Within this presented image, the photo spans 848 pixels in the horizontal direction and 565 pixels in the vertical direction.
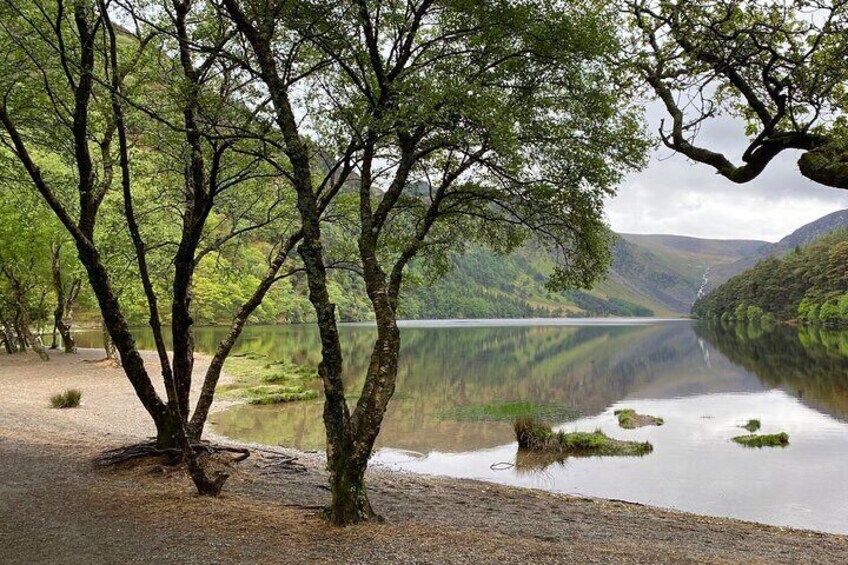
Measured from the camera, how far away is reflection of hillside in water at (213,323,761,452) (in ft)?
83.3

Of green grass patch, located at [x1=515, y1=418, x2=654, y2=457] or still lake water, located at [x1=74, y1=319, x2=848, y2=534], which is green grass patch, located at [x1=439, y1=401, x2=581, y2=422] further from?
green grass patch, located at [x1=515, y1=418, x2=654, y2=457]

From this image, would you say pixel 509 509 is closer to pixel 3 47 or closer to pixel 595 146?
pixel 595 146

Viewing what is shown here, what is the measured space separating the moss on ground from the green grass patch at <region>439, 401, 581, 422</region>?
27.3ft

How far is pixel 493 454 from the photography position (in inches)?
899

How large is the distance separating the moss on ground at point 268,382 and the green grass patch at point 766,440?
832 inches

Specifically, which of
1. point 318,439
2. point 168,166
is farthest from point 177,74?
point 318,439

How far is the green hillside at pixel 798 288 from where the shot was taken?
107m

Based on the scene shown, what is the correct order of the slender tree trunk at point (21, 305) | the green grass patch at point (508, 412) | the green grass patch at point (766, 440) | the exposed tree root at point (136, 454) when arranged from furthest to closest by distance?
the slender tree trunk at point (21, 305)
the green grass patch at point (508, 412)
the green grass patch at point (766, 440)
the exposed tree root at point (136, 454)

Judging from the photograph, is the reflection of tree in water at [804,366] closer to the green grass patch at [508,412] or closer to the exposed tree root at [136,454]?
the green grass patch at [508,412]

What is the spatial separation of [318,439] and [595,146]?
653 inches

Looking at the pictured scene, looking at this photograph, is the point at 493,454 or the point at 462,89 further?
the point at 493,454

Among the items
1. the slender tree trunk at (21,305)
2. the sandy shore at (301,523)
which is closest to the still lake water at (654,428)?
the sandy shore at (301,523)

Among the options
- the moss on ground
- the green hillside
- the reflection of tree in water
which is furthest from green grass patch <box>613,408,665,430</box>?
the green hillside

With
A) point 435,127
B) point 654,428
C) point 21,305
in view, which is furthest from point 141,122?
point 21,305
